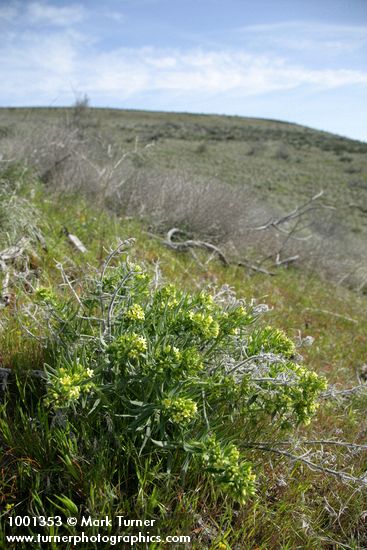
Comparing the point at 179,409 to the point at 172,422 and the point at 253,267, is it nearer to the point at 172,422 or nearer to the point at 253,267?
the point at 172,422

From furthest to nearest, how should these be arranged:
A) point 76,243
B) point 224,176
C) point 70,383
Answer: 1. point 224,176
2. point 76,243
3. point 70,383

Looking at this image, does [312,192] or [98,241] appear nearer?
[98,241]

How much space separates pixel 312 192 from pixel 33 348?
1061 inches

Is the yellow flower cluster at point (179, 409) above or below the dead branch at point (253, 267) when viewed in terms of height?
above

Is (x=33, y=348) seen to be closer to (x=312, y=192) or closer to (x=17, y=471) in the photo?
(x=17, y=471)

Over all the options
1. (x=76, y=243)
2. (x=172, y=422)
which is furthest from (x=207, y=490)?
(x=76, y=243)

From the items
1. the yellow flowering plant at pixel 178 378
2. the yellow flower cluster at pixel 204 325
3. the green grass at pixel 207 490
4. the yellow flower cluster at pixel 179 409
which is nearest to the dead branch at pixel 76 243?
the green grass at pixel 207 490

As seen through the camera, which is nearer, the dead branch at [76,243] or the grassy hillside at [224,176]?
the dead branch at [76,243]

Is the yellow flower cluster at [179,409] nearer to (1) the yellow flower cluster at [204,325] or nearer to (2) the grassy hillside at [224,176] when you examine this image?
(1) the yellow flower cluster at [204,325]

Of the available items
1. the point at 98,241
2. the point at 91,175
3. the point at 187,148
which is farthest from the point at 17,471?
the point at 187,148

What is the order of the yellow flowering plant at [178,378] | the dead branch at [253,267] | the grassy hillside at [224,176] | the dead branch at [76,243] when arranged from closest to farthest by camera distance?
the yellow flowering plant at [178,378], the dead branch at [76,243], the dead branch at [253,267], the grassy hillside at [224,176]

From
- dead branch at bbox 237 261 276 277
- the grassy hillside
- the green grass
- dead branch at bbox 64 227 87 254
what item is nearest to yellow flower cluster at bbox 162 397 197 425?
the green grass

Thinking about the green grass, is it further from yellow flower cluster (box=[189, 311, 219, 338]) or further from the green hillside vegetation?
yellow flower cluster (box=[189, 311, 219, 338])

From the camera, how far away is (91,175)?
26.8 feet
